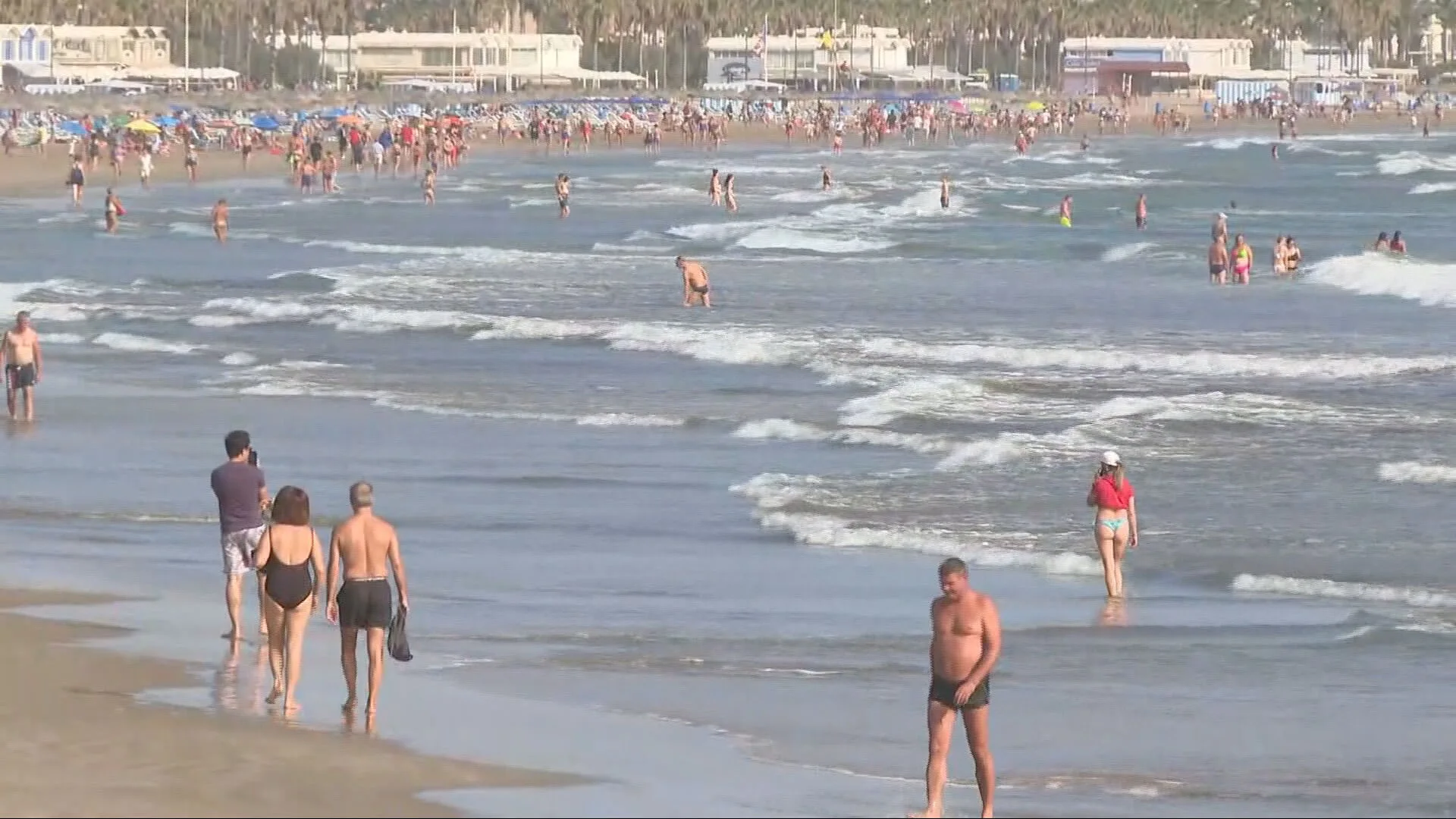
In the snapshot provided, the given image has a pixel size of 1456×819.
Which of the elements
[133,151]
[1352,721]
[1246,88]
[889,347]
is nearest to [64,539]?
[1352,721]

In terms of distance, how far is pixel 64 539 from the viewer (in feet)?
53.8

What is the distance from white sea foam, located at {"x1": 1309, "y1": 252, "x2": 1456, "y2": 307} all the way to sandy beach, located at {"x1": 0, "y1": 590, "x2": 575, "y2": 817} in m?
28.2

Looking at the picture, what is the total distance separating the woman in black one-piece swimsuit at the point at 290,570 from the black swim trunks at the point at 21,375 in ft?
38.4

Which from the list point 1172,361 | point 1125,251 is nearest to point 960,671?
point 1172,361

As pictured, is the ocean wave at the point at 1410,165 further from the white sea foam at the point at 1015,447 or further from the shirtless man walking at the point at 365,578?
the shirtless man walking at the point at 365,578

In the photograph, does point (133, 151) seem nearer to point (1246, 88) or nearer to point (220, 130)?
point (220, 130)

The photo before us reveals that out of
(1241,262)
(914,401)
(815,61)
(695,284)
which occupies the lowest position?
(914,401)

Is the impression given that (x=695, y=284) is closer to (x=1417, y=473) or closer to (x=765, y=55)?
(x=1417, y=473)

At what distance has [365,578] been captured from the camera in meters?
10.6

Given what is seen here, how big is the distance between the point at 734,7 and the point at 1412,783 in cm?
16818

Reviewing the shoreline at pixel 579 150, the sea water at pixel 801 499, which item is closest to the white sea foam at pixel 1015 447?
the sea water at pixel 801 499

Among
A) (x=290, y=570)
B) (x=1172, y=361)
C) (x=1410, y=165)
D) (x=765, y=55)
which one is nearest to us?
(x=290, y=570)

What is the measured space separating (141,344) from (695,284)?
8398mm

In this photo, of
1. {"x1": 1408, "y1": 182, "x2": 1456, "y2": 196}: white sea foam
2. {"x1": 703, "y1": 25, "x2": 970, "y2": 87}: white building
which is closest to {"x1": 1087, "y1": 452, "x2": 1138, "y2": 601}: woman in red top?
{"x1": 1408, "y1": 182, "x2": 1456, "y2": 196}: white sea foam
